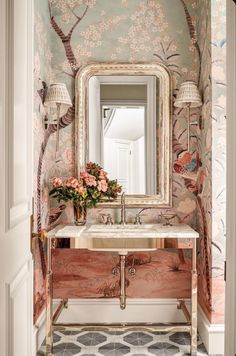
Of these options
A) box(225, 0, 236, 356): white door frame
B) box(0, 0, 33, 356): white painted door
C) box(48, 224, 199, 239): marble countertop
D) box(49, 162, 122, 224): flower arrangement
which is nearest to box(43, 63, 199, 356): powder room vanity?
box(49, 162, 122, 224): flower arrangement

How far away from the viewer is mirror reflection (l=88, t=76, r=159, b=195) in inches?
115

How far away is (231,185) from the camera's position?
44.3 inches

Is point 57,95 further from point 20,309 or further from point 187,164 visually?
point 20,309

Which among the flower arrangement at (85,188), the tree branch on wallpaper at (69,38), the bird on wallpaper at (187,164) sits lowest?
the flower arrangement at (85,188)

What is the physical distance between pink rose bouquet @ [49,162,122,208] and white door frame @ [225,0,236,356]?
169 cm

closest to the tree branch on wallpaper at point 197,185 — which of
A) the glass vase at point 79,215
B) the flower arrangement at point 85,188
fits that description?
the flower arrangement at point 85,188

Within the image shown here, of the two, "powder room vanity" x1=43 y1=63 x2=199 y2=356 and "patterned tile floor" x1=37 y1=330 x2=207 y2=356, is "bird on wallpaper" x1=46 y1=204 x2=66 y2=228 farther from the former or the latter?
"patterned tile floor" x1=37 y1=330 x2=207 y2=356

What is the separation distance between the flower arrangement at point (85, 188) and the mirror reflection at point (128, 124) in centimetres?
12

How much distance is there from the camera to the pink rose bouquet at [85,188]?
2717 mm

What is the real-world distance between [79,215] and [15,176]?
1.60 meters

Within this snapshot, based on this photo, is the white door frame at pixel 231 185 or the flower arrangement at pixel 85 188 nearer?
the white door frame at pixel 231 185

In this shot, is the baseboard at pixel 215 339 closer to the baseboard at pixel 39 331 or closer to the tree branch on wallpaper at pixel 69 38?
the baseboard at pixel 39 331

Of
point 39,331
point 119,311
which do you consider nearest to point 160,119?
point 119,311

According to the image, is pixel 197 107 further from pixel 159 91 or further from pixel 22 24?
pixel 22 24
